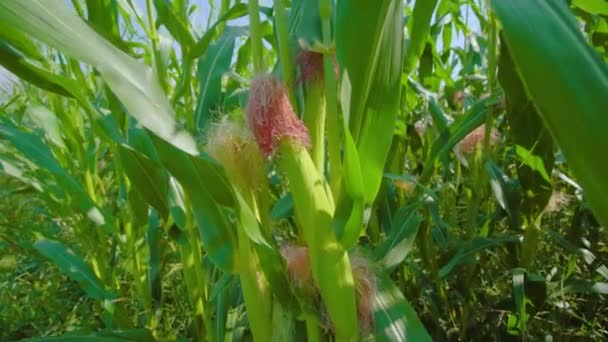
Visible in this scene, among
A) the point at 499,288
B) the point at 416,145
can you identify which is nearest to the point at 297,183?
the point at 499,288

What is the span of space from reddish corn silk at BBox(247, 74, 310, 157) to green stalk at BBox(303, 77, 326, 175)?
22 millimetres

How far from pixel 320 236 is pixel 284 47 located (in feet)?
0.73

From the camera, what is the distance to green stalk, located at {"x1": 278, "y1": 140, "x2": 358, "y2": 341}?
60 cm

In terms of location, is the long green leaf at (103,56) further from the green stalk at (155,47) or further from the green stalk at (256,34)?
the green stalk at (155,47)

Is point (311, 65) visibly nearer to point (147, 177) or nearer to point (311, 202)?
point (311, 202)

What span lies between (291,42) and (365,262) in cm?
28

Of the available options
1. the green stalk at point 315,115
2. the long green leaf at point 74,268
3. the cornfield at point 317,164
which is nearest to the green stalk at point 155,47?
the cornfield at point 317,164

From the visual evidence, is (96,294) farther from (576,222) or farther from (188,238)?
(576,222)

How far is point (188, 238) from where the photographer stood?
3.18 feet

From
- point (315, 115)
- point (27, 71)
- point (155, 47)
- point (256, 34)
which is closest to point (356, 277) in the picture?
point (315, 115)

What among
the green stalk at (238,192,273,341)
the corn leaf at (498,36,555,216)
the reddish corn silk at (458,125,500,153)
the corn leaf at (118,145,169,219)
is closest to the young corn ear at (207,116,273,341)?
the green stalk at (238,192,273,341)

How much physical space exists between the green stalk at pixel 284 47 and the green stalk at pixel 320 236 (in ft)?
0.27

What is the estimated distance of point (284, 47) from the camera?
2.11ft

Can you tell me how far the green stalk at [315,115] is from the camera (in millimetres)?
644
